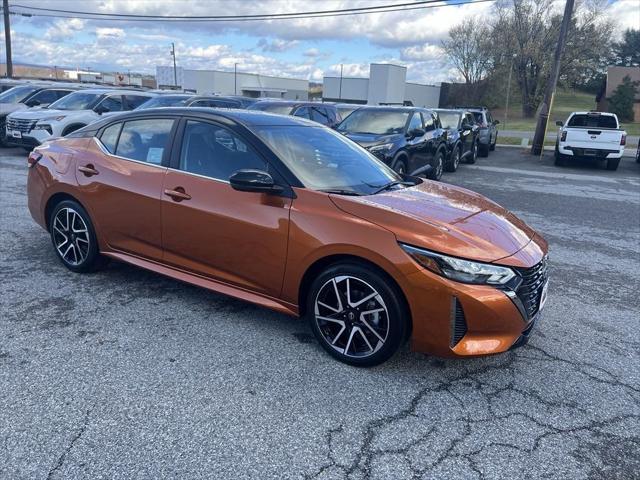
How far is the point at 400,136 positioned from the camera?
10.4 m

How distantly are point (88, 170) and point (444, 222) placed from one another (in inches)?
128

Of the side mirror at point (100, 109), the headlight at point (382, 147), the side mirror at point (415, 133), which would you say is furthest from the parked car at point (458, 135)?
the side mirror at point (100, 109)

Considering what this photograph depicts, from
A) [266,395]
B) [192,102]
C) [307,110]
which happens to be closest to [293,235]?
[266,395]

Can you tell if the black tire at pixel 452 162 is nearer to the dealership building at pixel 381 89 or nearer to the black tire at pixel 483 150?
the black tire at pixel 483 150

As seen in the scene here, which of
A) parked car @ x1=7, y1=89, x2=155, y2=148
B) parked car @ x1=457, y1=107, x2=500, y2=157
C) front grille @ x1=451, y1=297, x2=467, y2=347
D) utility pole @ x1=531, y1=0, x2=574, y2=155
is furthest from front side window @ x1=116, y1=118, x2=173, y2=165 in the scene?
utility pole @ x1=531, y1=0, x2=574, y2=155

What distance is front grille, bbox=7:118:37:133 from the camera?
12641 mm

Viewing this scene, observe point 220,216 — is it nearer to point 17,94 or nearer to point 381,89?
point 17,94

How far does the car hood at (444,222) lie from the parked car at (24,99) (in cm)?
1460

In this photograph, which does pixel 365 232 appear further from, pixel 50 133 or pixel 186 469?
pixel 50 133

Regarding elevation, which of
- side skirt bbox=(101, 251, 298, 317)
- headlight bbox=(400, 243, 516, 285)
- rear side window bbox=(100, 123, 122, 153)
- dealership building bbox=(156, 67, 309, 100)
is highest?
dealership building bbox=(156, 67, 309, 100)

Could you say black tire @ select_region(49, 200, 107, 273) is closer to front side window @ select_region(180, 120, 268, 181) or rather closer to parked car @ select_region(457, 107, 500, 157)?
front side window @ select_region(180, 120, 268, 181)

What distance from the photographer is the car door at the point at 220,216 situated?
3646 mm

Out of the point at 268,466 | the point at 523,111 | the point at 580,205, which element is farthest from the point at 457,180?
the point at 523,111

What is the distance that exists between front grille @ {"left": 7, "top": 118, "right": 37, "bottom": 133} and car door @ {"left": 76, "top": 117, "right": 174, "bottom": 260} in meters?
9.46
